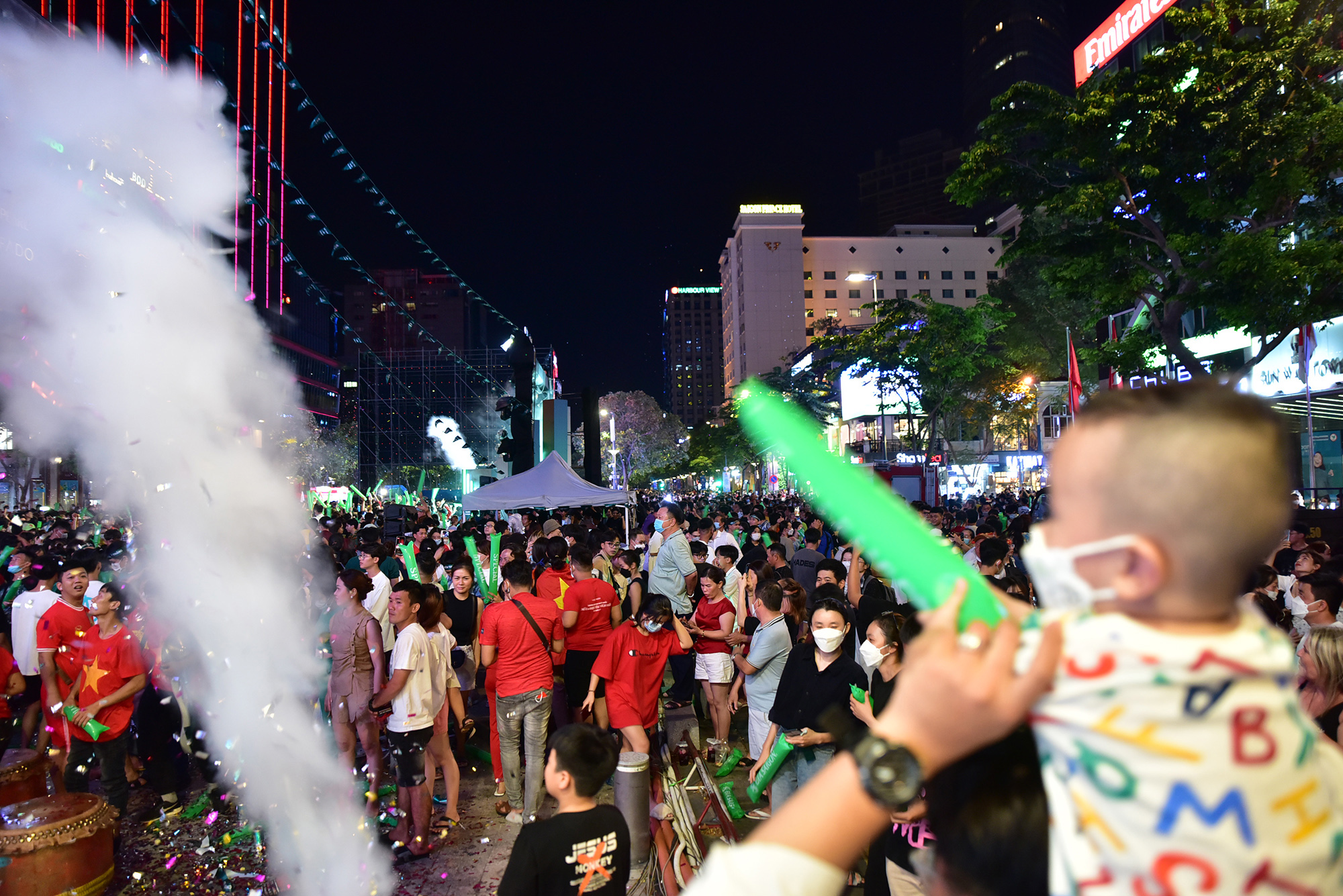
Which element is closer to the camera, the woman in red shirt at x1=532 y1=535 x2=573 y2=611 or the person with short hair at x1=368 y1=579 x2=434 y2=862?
the person with short hair at x1=368 y1=579 x2=434 y2=862

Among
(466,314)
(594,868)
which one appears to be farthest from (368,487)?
(466,314)

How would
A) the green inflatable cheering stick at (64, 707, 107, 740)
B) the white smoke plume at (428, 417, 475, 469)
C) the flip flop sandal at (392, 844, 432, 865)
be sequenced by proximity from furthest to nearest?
the white smoke plume at (428, 417, 475, 469)
the green inflatable cheering stick at (64, 707, 107, 740)
the flip flop sandal at (392, 844, 432, 865)

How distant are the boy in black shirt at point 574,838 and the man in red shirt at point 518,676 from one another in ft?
9.88

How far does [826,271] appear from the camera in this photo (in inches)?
4092

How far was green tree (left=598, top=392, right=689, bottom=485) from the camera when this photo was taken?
208ft

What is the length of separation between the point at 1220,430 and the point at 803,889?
818 mm

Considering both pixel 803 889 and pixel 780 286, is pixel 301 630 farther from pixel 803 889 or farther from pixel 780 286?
pixel 780 286

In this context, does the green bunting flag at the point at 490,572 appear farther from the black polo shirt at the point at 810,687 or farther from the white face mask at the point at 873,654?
the white face mask at the point at 873,654

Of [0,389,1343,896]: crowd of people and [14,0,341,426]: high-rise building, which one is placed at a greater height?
[14,0,341,426]: high-rise building

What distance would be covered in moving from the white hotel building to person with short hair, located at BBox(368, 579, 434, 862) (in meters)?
94.9

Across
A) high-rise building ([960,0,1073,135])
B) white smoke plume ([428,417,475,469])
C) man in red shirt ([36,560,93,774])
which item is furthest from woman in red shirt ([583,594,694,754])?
high-rise building ([960,0,1073,135])

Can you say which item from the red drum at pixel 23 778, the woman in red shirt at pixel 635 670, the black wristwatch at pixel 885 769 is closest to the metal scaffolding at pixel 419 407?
the red drum at pixel 23 778

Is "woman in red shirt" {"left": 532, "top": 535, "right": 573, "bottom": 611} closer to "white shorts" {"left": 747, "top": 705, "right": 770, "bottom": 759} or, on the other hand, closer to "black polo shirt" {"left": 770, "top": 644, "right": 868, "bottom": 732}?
"white shorts" {"left": 747, "top": 705, "right": 770, "bottom": 759}

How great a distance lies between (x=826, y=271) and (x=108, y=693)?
104 metres
